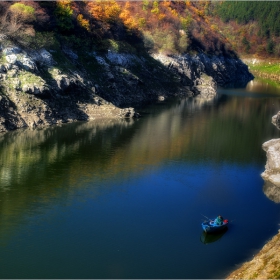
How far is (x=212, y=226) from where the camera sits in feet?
109

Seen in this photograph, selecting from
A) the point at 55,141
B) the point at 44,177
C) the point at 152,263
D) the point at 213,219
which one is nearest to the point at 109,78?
the point at 55,141

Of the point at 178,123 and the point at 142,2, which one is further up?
the point at 142,2

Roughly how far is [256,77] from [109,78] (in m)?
130

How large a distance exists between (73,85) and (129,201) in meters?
39.2

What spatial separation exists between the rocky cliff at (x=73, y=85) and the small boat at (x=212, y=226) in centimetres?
3786

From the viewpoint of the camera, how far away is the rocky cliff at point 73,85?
63.8 meters

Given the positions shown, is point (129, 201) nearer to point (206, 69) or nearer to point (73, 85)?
point (73, 85)

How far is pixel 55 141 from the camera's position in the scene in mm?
58375

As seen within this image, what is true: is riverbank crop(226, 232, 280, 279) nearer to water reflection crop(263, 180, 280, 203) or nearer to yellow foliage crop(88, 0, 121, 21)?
water reflection crop(263, 180, 280, 203)

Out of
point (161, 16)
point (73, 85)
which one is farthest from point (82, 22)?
point (161, 16)

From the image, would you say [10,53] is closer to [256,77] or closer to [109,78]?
[109,78]

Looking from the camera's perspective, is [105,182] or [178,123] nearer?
[105,182]

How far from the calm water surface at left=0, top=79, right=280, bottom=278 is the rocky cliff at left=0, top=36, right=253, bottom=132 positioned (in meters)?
4.37

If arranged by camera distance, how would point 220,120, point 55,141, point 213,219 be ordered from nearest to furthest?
point 213,219 → point 55,141 → point 220,120
